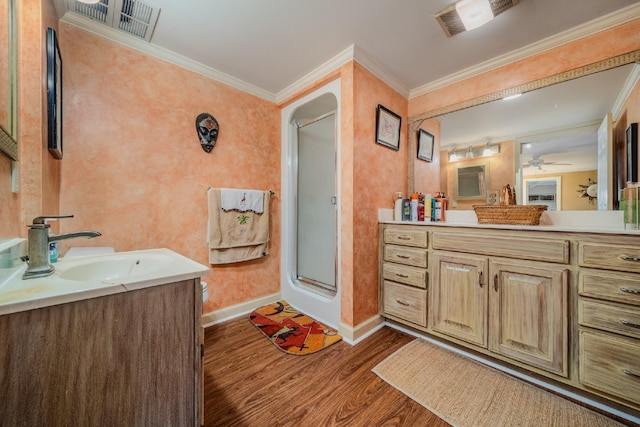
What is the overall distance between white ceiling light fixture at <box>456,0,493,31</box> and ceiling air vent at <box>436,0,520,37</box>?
0.06 ft

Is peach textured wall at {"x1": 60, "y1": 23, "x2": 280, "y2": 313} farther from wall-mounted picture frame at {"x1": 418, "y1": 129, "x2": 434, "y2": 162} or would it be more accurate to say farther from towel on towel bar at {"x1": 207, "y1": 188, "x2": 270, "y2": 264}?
wall-mounted picture frame at {"x1": 418, "y1": 129, "x2": 434, "y2": 162}

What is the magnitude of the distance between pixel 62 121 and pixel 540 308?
295 centimetres

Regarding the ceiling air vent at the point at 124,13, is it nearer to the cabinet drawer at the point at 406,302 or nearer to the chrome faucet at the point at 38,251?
the chrome faucet at the point at 38,251

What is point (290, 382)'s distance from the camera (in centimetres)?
142

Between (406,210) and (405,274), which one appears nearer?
(405,274)

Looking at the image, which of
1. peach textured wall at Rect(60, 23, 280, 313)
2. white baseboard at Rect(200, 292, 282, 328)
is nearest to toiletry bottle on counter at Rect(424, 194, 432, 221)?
peach textured wall at Rect(60, 23, 280, 313)

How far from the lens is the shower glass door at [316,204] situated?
2.42 meters

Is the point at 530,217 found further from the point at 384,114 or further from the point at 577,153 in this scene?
the point at 384,114

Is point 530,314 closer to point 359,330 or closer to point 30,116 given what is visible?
point 359,330

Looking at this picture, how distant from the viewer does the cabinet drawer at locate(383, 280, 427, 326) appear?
70.6 inches

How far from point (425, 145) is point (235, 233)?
1924 millimetres

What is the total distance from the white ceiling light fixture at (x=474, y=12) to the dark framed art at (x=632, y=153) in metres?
1.02

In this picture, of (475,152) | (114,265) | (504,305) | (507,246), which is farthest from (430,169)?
(114,265)

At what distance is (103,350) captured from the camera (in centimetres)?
67
